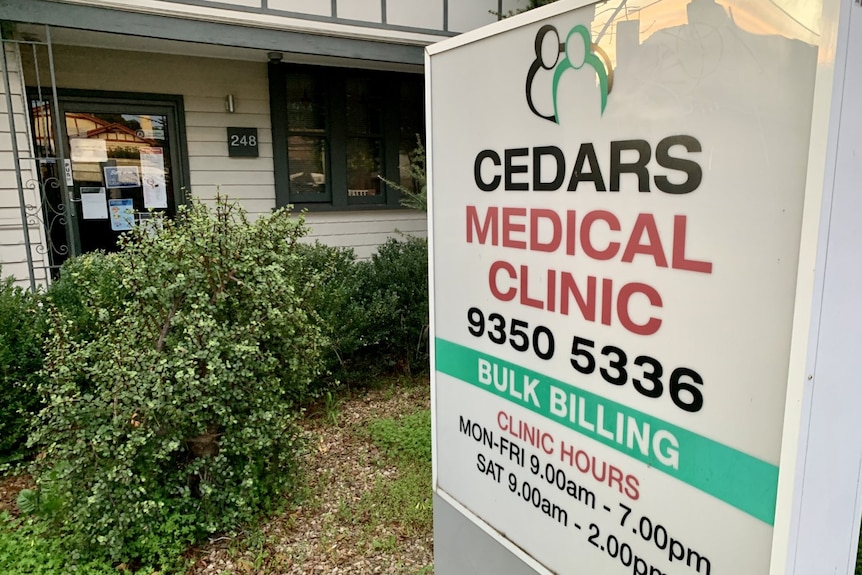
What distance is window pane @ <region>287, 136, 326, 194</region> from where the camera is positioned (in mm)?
6812

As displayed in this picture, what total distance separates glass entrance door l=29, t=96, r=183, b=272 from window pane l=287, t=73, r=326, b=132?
1.24 meters

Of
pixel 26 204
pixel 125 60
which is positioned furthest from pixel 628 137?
pixel 125 60

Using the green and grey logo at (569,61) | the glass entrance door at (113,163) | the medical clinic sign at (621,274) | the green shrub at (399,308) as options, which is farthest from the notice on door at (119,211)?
the green and grey logo at (569,61)

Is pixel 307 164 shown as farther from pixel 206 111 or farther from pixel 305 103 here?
pixel 206 111

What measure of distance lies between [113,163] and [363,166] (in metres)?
2.71

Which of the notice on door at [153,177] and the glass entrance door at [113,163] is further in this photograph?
the notice on door at [153,177]

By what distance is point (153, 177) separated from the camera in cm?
622

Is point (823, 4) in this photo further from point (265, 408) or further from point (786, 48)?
point (265, 408)

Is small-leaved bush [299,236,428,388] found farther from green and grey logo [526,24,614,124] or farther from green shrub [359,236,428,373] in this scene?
green and grey logo [526,24,614,124]

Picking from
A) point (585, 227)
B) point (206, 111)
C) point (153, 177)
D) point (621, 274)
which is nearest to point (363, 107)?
point (206, 111)

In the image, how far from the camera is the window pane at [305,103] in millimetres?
6711

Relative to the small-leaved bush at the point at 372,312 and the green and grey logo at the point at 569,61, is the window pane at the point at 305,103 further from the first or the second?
the green and grey logo at the point at 569,61

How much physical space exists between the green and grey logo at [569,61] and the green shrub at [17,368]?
3.30 metres

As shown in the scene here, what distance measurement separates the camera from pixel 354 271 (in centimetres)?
504
